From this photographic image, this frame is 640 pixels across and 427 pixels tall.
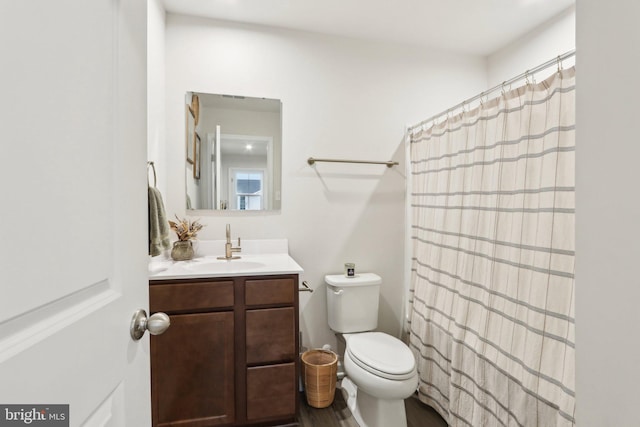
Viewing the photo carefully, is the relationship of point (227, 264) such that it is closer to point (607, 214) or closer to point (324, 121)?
point (324, 121)

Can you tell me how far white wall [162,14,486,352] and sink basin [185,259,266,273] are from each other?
0.81 feet

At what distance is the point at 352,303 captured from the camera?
2217mm

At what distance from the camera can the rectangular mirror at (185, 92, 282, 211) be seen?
2.21 m

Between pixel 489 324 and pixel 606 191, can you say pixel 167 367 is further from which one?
pixel 606 191

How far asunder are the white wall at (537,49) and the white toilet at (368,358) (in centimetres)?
190

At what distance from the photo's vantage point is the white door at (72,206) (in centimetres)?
38

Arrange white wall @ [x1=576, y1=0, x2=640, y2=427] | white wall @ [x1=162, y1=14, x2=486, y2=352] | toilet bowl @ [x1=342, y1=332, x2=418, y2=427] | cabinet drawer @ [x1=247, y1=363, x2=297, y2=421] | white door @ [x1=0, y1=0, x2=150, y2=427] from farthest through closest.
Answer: white wall @ [x1=162, y1=14, x2=486, y2=352] → cabinet drawer @ [x1=247, y1=363, x2=297, y2=421] → toilet bowl @ [x1=342, y1=332, x2=418, y2=427] → white wall @ [x1=576, y1=0, x2=640, y2=427] → white door @ [x1=0, y1=0, x2=150, y2=427]

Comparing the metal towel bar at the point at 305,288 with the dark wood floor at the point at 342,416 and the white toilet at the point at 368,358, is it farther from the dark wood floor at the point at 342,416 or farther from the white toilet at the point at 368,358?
the dark wood floor at the point at 342,416

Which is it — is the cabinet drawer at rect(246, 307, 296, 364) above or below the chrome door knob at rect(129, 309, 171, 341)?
below

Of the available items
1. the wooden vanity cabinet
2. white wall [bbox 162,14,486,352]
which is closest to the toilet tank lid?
white wall [bbox 162,14,486,352]

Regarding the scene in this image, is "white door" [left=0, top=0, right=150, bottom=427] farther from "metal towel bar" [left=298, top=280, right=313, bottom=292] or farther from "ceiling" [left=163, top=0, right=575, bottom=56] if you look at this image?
"ceiling" [left=163, top=0, right=575, bottom=56]

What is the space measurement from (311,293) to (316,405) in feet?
2.34

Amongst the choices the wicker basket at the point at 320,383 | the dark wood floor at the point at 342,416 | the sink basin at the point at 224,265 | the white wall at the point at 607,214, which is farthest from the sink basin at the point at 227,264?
the white wall at the point at 607,214

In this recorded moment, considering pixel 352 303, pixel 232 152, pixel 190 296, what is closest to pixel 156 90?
pixel 232 152
